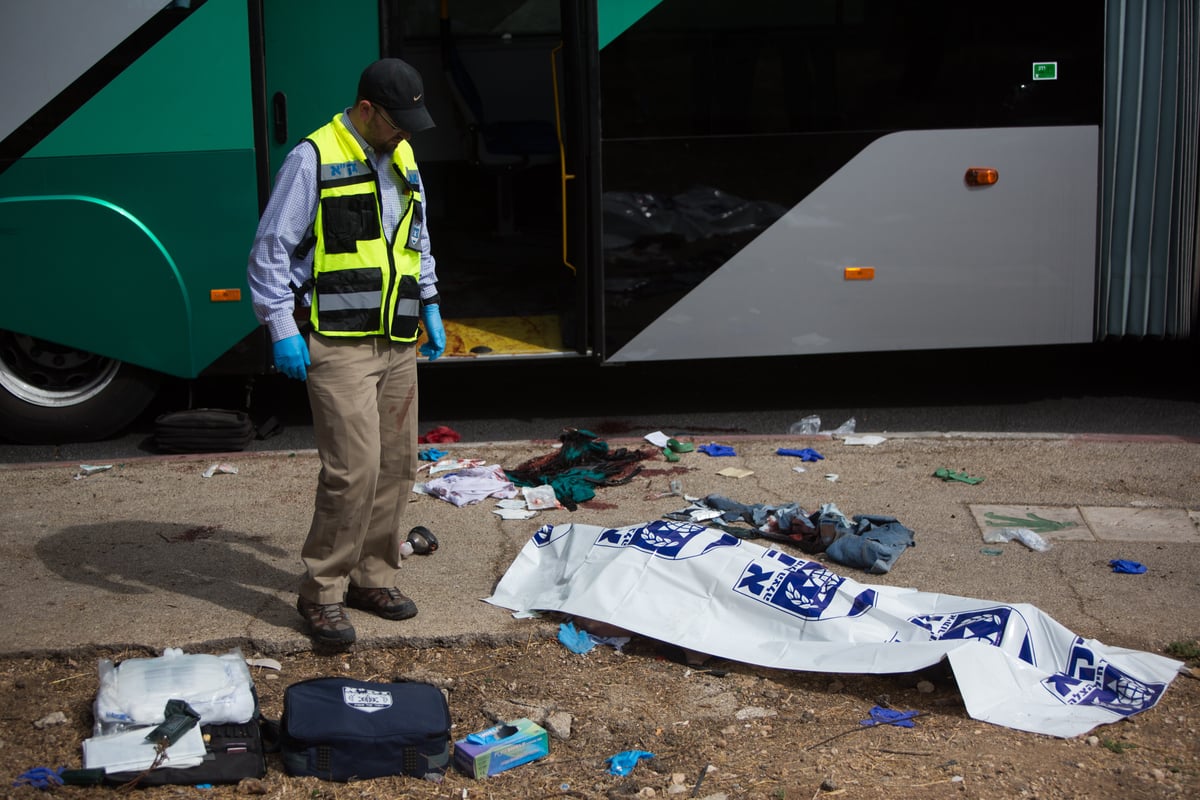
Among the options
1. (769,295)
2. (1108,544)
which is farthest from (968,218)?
(1108,544)

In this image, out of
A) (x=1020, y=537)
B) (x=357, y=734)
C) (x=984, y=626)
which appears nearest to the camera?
(x=357, y=734)

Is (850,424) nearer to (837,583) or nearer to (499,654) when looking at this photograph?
(837,583)

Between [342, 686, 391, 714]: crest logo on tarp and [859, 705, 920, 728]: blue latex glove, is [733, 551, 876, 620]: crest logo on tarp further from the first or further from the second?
[342, 686, 391, 714]: crest logo on tarp

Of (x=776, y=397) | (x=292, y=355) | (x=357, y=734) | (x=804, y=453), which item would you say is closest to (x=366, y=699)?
(x=357, y=734)

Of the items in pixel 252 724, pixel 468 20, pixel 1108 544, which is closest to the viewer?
pixel 252 724

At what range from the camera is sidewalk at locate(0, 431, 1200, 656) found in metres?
4.63

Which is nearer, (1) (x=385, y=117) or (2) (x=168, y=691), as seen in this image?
(2) (x=168, y=691)

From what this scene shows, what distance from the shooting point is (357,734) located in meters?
3.59

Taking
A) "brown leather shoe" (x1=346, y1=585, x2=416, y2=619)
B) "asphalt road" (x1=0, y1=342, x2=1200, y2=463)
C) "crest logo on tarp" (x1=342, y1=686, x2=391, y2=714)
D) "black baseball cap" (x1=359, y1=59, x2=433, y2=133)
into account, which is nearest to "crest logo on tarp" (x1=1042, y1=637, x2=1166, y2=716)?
"crest logo on tarp" (x1=342, y1=686, x2=391, y2=714)

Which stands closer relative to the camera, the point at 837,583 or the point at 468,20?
the point at 837,583

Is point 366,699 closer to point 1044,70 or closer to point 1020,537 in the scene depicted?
point 1020,537

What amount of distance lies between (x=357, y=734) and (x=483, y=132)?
6.79 meters

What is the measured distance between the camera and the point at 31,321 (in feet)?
22.6

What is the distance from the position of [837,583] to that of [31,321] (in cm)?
481
